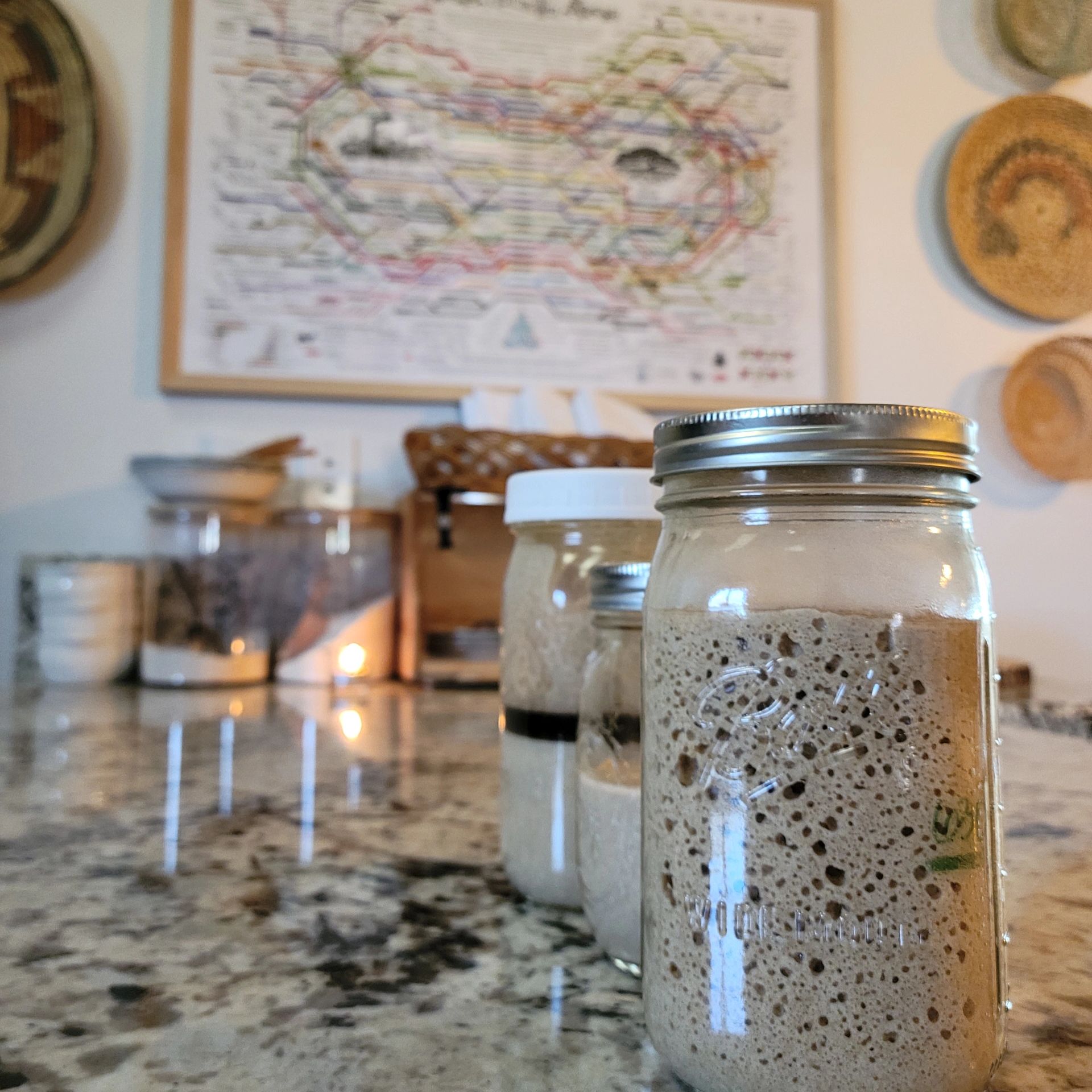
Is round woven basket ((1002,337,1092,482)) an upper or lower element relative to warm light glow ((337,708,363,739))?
upper

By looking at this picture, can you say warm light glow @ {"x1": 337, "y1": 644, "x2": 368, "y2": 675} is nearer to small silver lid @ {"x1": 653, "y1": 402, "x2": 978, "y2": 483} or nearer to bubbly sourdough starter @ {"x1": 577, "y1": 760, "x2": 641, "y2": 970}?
bubbly sourdough starter @ {"x1": 577, "y1": 760, "x2": 641, "y2": 970}

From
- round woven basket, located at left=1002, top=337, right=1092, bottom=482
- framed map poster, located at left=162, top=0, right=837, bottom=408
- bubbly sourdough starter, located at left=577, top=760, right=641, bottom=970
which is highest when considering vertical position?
framed map poster, located at left=162, top=0, right=837, bottom=408

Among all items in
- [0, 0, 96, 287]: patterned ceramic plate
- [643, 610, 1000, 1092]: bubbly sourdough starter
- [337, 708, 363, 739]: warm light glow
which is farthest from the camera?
[0, 0, 96, 287]: patterned ceramic plate

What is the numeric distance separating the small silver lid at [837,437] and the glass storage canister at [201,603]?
107 cm

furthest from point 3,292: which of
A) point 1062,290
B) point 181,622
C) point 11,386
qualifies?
point 1062,290

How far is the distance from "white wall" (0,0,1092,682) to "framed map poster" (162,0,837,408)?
52 mm

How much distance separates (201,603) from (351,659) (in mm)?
209

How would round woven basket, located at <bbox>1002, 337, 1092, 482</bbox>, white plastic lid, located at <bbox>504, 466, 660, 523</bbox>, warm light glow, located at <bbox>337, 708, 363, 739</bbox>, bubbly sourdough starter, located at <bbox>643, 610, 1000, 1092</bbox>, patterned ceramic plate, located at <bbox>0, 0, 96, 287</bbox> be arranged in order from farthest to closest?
round woven basket, located at <bbox>1002, 337, 1092, 482</bbox> → patterned ceramic plate, located at <bbox>0, 0, 96, 287</bbox> → warm light glow, located at <bbox>337, 708, 363, 739</bbox> → white plastic lid, located at <bbox>504, 466, 660, 523</bbox> → bubbly sourdough starter, located at <bbox>643, 610, 1000, 1092</bbox>

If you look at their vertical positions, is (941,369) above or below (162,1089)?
above

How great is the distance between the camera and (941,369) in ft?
5.37

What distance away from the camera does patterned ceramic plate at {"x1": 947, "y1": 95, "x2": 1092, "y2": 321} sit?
1.62 m

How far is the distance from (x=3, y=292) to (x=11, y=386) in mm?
133

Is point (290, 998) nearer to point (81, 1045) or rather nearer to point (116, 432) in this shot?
point (81, 1045)

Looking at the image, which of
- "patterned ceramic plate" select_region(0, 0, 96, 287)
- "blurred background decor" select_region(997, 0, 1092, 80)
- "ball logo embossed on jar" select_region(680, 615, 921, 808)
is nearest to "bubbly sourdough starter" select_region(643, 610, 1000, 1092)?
"ball logo embossed on jar" select_region(680, 615, 921, 808)
